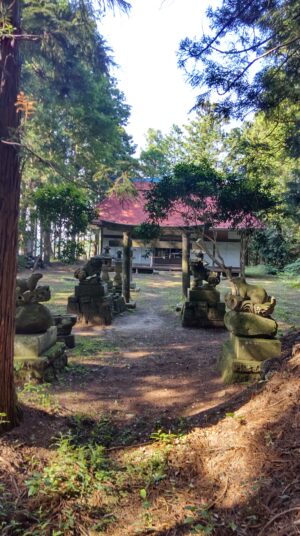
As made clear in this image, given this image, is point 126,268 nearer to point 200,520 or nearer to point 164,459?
point 164,459

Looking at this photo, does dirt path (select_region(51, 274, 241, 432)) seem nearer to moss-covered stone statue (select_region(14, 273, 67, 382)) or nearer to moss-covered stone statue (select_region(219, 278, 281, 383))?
moss-covered stone statue (select_region(219, 278, 281, 383))

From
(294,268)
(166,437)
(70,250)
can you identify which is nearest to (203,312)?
(70,250)

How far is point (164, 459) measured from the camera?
2.94m

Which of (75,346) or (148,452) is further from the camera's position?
(75,346)

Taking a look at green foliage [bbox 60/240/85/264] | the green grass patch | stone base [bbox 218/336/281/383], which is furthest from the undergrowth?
green foliage [bbox 60/240/85/264]

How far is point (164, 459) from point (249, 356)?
2.13 meters

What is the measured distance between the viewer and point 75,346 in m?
7.38

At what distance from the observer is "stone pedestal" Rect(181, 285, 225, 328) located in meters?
9.59

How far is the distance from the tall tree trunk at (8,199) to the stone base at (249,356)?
2618mm

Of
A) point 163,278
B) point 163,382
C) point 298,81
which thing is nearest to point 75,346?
point 163,382

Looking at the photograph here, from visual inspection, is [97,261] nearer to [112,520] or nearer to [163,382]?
[163,382]

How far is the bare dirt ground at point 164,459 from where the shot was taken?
2246 millimetres

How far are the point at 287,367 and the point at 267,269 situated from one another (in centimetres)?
1970

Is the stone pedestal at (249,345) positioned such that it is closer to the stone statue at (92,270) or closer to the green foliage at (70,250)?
the green foliage at (70,250)
